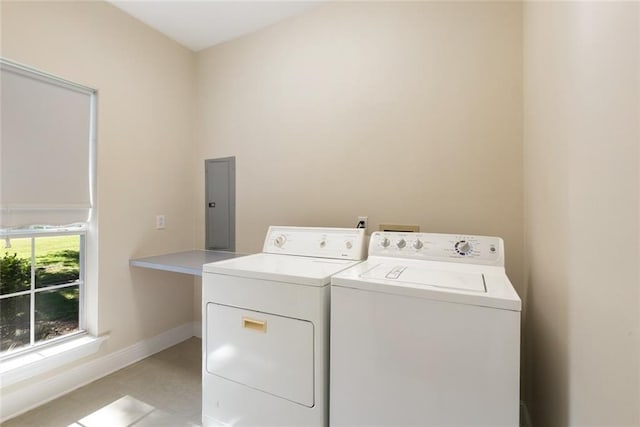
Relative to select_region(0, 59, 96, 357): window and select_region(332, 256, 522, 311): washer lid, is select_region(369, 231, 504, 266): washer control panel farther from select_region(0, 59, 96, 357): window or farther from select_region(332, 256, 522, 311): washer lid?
select_region(0, 59, 96, 357): window

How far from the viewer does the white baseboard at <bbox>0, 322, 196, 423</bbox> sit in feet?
5.31

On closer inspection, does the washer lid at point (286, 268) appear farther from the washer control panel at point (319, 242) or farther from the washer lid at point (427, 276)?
the washer lid at point (427, 276)

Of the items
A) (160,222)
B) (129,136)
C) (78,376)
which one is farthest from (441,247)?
(78,376)

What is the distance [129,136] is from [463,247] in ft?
8.03

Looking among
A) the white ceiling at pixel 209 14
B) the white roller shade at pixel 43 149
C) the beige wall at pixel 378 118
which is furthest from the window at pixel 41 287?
the white ceiling at pixel 209 14

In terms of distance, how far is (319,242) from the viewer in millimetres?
1788

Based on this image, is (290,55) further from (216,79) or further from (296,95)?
(216,79)

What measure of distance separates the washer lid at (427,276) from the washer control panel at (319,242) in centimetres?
31

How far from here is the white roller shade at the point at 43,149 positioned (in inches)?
63.8

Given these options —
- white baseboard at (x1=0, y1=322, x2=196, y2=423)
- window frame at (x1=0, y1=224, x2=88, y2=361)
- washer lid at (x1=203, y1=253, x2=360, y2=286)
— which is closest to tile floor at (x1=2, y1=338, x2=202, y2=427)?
white baseboard at (x1=0, y1=322, x2=196, y2=423)

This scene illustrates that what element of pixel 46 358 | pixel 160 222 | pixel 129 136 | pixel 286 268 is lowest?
pixel 46 358

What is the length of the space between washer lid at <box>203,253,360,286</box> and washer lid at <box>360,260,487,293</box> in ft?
0.63

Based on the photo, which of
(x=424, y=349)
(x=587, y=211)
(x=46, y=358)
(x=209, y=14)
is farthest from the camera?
(x=209, y=14)

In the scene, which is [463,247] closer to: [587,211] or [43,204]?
[587,211]
